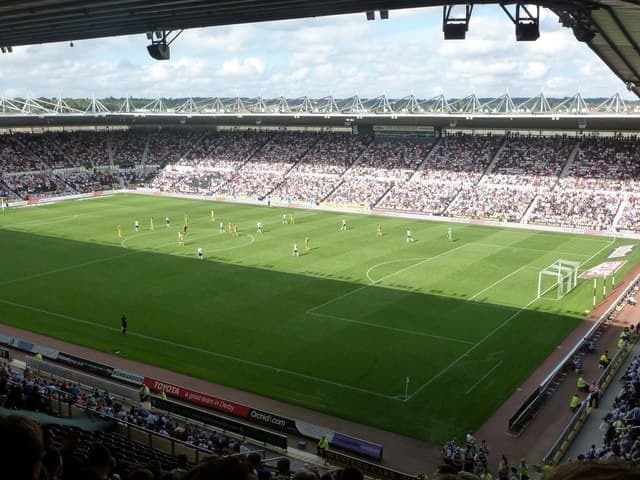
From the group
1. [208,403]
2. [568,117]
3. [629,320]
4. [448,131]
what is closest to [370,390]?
[208,403]

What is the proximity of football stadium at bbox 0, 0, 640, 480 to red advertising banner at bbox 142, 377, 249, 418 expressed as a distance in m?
0.09

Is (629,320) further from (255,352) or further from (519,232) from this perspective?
(519,232)

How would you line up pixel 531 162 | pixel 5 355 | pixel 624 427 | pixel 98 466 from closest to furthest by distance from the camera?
1. pixel 98 466
2. pixel 624 427
3. pixel 5 355
4. pixel 531 162

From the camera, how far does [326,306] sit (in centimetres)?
3409

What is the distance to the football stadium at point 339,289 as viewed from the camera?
17.2 m

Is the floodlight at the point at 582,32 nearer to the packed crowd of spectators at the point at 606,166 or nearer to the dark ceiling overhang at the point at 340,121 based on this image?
the dark ceiling overhang at the point at 340,121

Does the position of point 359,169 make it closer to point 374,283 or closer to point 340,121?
point 340,121

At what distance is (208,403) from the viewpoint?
22.9m

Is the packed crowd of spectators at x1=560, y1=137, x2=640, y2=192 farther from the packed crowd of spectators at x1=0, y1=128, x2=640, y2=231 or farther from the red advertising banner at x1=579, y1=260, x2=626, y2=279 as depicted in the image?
the red advertising banner at x1=579, y1=260, x2=626, y2=279

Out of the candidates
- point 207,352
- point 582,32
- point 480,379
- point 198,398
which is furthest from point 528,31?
point 207,352

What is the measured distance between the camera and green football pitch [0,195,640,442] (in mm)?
24891

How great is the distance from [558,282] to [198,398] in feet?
77.3

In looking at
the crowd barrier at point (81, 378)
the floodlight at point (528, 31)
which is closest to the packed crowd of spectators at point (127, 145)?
the crowd barrier at point (81, 378)

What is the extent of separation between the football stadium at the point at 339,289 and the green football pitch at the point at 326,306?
17 cm
